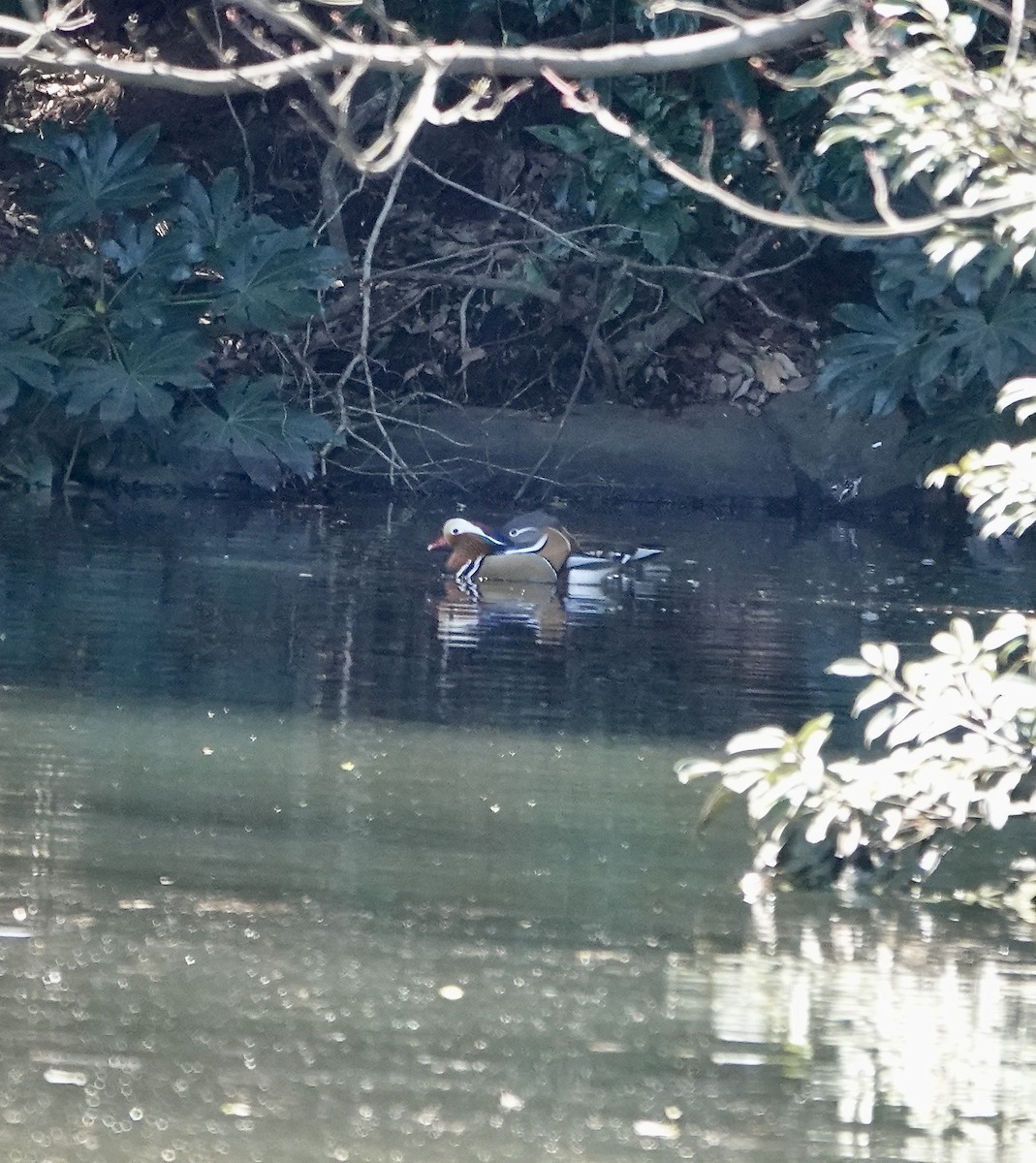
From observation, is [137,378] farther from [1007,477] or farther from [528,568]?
[1007,477]

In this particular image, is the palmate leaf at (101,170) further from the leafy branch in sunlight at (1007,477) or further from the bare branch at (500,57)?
the bare branch at (500,57)

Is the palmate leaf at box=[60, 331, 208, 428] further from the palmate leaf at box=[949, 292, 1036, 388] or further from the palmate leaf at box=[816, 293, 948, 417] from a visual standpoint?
the palmate leaf at box=[949, 292, 1036, 388]

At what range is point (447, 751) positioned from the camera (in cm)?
519

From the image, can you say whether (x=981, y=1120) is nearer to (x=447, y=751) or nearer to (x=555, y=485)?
(x=447, y=751)

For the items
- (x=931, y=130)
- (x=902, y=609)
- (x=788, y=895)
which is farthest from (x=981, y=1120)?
(x=902, y=609)

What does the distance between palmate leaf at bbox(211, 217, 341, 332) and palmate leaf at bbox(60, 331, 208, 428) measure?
0.30 metres

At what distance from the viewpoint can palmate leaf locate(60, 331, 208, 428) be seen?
10555 mm

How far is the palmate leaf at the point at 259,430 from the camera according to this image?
10.8 meters

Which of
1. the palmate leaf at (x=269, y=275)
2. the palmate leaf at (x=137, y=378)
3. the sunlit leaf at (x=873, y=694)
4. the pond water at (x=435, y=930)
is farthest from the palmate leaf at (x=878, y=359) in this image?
the sunlit leaf at (x=873, y=694)

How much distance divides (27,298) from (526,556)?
352cm

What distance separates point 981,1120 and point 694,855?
1.42m

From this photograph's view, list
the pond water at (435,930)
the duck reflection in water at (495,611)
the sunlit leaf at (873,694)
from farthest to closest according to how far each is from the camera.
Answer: the duck reflection in water at (495,611) → the sunlit leaf at (873,694) → the pond water at (435,930)

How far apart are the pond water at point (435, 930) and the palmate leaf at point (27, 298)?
157 inches

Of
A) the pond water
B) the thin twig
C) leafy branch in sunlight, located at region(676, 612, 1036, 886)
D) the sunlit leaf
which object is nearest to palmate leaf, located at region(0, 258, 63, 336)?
the thin twig
